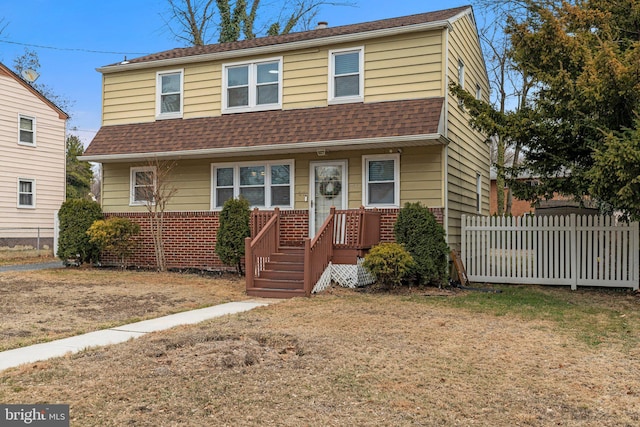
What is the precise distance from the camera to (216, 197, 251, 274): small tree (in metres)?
12.7

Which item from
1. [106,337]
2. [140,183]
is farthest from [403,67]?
[106,337]

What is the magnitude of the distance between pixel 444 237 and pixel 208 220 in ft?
19.5

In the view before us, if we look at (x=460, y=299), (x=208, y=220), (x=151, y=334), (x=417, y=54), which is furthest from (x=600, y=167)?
(x=208, y=220)

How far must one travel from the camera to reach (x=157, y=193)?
13.6 metres

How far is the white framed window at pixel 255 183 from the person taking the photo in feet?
44.2

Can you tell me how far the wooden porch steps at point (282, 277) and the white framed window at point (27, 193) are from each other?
13.7 m

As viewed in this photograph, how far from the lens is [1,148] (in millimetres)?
20000

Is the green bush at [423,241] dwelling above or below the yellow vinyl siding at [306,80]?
below

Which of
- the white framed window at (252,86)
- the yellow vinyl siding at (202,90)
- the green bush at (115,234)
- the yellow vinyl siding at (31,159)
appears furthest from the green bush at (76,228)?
the yellow vinyl siding at (31,159)

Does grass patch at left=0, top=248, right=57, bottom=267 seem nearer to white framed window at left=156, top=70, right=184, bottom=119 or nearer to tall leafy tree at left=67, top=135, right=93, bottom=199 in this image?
white framed window at left=156, top=70, right=184, bottom=119

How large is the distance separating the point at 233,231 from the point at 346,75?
14.7 feet

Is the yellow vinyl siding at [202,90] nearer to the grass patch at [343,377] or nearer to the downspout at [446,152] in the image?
the downspout at [446,152]

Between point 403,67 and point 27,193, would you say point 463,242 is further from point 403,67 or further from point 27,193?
point 27,193

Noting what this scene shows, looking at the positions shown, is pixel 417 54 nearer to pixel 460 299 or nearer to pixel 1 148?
pixel 460 299
